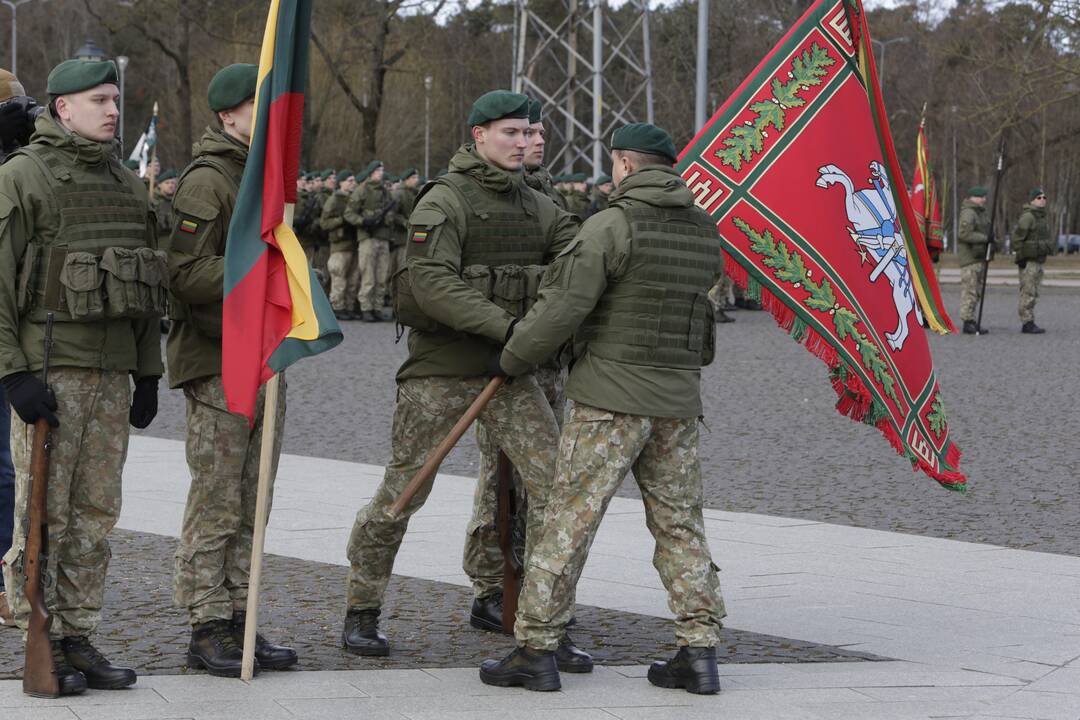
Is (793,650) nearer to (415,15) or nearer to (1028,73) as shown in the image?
(1028,73)

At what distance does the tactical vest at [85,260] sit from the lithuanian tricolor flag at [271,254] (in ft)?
0.87

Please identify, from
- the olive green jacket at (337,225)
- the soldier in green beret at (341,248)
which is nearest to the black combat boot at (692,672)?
the soldier in green beret at (341,248)

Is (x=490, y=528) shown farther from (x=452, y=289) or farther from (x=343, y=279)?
(x=343, y=279)

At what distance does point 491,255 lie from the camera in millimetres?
5902

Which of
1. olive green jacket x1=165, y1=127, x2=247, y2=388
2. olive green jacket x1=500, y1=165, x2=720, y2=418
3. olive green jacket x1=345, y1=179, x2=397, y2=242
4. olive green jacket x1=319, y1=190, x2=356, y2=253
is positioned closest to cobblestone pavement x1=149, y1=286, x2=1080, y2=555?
olive green jacket x1=345, y1=179, x2=397, y2=242

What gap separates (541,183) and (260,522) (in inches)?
94.6

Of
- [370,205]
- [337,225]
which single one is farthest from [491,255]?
[337,225]

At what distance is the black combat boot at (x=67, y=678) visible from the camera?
16.6 ft

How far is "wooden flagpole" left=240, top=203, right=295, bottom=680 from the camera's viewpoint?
5.25m

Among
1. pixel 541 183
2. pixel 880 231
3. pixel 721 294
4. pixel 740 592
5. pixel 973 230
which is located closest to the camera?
pixel 880 231

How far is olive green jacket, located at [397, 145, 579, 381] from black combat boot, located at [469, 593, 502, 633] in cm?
96

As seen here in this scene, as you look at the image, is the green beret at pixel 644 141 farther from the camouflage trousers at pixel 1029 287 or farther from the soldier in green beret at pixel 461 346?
the camouflage trousers at pixel 1029 287

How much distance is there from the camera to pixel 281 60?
17.6 feet

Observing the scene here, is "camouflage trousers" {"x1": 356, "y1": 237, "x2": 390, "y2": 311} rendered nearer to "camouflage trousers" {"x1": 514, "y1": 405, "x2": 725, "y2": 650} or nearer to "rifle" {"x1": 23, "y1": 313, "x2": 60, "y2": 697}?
"camouflage trousers" {"x1": 514, "y1": 405, "x2": 725, "y2": 650}
